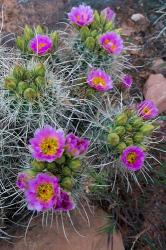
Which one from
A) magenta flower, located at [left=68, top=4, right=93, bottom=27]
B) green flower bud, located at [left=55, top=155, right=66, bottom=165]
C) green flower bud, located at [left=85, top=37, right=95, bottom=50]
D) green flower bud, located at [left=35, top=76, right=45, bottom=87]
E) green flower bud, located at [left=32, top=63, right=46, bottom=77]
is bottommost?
green flower bud, located at [left=55, top=155, right=66, bottom=165]

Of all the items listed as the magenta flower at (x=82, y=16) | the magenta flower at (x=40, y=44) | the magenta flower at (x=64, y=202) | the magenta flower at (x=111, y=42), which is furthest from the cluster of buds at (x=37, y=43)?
the magenta flower at (x=64, y=202)

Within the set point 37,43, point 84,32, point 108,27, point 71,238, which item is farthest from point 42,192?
point 108,27

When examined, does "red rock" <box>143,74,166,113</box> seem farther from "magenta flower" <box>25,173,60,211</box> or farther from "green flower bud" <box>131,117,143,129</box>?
"magenta flower" <box>25,173,60,211</box>

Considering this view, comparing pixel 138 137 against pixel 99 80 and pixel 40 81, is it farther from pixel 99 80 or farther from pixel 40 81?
pixel 40 81

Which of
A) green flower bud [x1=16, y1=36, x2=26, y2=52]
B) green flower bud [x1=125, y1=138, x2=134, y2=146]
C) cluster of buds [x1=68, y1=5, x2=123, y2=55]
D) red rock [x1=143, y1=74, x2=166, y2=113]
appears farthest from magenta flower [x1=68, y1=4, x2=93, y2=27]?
red rock [x1=143, y1=74, x2=166, y2=113]

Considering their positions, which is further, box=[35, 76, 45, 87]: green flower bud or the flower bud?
box=[35, 76, 45, 87]: green flower bud

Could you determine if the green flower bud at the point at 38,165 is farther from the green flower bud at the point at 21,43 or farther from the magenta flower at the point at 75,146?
the green flower bud at the point at 21,43
